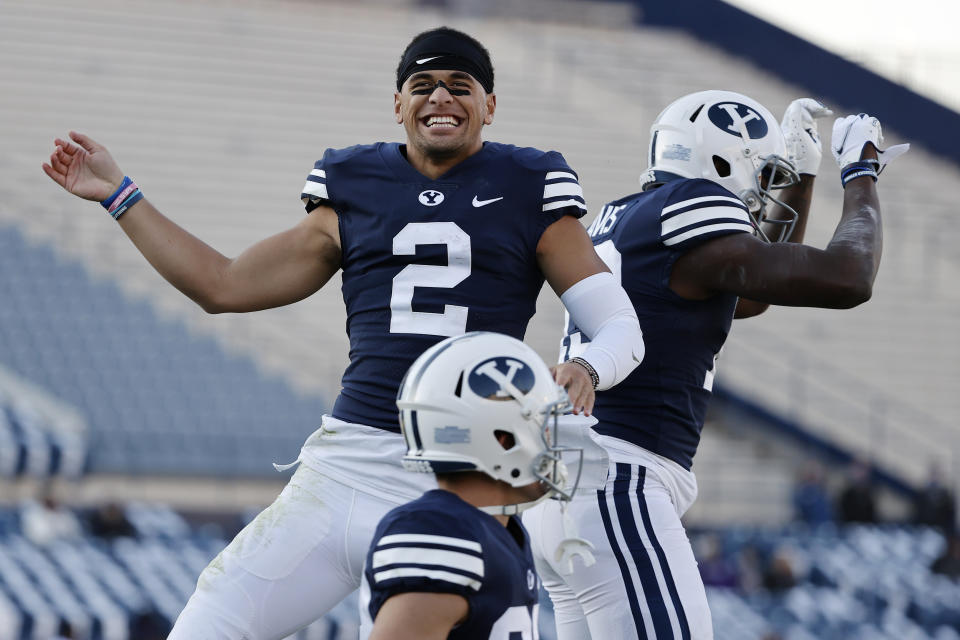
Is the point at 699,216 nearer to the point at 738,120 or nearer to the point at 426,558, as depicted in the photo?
the point at 738,120

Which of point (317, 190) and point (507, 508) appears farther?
point (317, 190)

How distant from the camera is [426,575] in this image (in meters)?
2.64

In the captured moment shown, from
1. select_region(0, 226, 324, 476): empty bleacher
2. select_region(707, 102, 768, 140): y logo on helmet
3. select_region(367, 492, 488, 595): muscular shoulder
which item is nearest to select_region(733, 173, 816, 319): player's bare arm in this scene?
select_region(707, 102, 768, 140): y logo on helmet

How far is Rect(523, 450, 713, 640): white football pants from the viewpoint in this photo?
3.73m

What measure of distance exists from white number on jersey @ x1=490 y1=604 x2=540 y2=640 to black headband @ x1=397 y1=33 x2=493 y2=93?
148cm

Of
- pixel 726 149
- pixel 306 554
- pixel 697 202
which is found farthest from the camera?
pixel 726 149

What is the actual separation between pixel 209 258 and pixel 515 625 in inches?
59.9

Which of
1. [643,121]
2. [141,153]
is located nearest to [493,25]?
[643,121]

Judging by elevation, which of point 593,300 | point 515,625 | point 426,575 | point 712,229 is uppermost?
point 712,229

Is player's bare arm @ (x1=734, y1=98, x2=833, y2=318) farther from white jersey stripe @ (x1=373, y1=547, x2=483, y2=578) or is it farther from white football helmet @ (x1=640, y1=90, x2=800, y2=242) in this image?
A: white jersey stripe @ (x1=373, y1=547, x2=483, y2=578)

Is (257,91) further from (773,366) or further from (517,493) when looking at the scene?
(517,493)

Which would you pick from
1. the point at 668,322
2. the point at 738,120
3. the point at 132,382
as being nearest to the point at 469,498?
the point at 668,322

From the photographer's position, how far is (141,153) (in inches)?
712

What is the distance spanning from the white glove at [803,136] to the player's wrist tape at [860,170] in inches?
17.8
